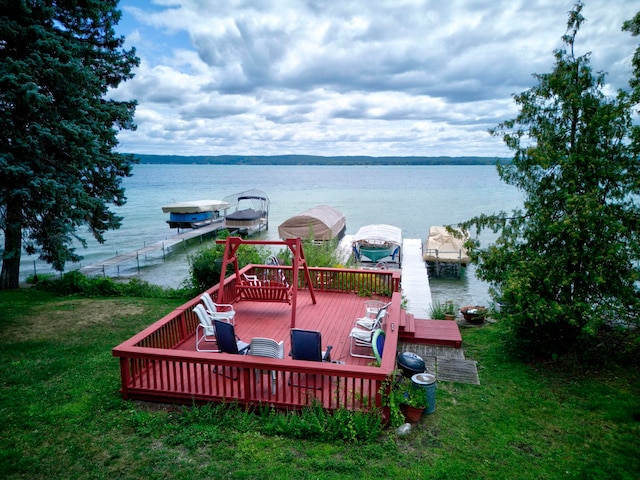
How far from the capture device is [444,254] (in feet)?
70.5

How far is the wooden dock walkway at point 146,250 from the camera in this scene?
2170 cm

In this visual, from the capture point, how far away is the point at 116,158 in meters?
13.5

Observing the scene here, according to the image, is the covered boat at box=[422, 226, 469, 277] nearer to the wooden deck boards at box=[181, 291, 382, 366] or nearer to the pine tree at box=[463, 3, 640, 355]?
the wooden deck boards at box=[181, 291, 382, 366]

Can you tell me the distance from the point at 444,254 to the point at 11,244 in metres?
17.8

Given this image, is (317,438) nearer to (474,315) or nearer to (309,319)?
(309,319)

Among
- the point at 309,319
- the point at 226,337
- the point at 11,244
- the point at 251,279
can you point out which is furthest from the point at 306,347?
the point at 11,244

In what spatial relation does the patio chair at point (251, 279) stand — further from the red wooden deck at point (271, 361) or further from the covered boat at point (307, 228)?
the covered boat at point (307, 228)

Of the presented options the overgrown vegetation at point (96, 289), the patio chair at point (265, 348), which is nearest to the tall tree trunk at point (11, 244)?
the overgrown vegetation at point (96, 289)

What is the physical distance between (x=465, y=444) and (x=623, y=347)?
438 cm

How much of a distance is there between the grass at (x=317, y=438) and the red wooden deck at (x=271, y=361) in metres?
0.29

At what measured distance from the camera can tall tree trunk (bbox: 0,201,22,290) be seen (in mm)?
10488

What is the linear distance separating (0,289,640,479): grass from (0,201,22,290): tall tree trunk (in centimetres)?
430

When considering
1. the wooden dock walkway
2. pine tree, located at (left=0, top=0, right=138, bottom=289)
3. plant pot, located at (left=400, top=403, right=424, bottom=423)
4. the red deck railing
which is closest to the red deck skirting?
the red deck railing

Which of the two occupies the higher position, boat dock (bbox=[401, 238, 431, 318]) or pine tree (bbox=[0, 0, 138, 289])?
pine tree (bbox=[0, 0, 138, 289])
